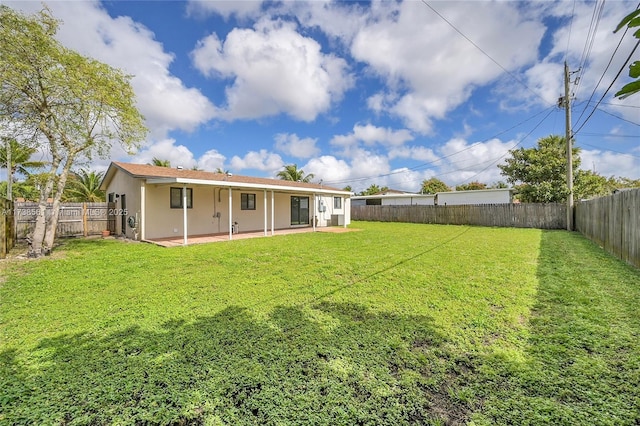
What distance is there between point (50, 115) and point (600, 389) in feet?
43.5

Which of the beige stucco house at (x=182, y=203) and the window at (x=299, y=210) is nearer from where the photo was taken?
the beige stucco house at (x=182, y=203)

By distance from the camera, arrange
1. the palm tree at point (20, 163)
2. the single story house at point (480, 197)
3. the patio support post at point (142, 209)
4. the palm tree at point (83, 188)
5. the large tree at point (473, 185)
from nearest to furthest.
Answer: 1. the patio support post at point (142, 209)
2. the palm tree at point (20, 163)
3. the palm tree at point (83, 188)
4. the single story house at point (480, 197)
5. the large tree at point (473, 185)

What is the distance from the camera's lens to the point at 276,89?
16.9 m

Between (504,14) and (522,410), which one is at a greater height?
(504,14)

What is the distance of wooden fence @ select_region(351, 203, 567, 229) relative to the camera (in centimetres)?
1639

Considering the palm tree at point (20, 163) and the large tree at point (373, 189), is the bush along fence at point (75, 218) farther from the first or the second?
the large tree at point (373, 189)

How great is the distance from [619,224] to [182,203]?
48.2ft

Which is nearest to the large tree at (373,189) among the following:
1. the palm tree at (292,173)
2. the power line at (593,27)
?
the palm tree at (292,173)

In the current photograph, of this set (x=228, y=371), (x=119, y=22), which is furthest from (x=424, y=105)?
(x=228, y=371)

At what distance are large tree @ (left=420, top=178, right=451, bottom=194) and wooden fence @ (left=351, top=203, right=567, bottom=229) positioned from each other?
22.9 metres

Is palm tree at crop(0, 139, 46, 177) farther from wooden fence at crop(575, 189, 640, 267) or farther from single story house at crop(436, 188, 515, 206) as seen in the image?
single story house at crop(436, 188, 515, 206)

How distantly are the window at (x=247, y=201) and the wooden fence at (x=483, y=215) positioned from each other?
Result: 12.5 m

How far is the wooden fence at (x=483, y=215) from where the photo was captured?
1639cm

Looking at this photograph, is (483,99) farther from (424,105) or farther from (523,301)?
(523,301)
